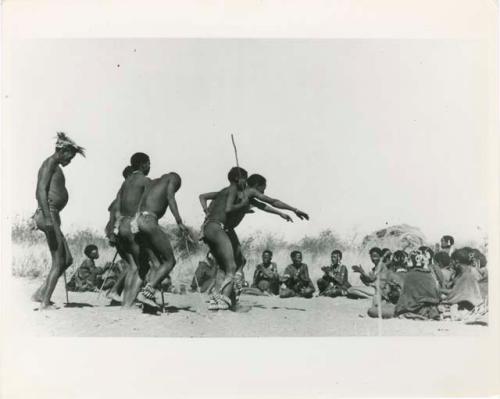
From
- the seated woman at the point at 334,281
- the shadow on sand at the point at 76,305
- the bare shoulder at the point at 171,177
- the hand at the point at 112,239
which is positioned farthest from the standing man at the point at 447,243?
the shadow on sand at the point at 76,305

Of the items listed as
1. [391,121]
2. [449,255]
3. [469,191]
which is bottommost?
[449,255]

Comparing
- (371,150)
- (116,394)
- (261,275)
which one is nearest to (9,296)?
(116,394)

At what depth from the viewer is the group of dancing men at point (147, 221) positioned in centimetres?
898

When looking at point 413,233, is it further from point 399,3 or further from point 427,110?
point 399,3

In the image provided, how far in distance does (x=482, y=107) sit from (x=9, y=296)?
17.1 feet

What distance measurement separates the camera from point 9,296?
351 inches

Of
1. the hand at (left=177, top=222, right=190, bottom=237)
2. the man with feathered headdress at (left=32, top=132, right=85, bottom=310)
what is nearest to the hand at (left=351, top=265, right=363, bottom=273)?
the hand at (left=177, top=222, right=190, bottom=237)

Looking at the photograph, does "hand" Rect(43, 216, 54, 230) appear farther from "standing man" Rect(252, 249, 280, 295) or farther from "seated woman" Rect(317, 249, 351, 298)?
"seated woman" Rect(317, 249, 351, 298)

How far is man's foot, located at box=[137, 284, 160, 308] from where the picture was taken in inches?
352

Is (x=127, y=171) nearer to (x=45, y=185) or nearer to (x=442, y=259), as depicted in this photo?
(x=45, y=185)

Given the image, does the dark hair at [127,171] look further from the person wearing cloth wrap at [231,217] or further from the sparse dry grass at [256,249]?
A: the person wearing cloth wrap at [231,217]

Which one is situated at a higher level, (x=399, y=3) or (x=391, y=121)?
(x=399, y=3)

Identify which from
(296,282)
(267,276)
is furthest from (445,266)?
(267,276)

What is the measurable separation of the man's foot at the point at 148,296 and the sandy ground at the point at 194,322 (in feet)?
0.37
